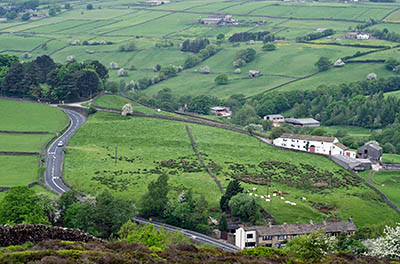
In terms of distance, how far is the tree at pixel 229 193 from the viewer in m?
94.0

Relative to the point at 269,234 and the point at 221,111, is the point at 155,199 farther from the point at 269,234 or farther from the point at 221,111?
the point at 221,111

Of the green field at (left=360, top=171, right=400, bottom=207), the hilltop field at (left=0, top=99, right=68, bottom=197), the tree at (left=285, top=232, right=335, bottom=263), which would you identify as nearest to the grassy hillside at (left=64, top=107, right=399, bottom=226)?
the green field at (left=360, top=171, right=400, bottom=207)

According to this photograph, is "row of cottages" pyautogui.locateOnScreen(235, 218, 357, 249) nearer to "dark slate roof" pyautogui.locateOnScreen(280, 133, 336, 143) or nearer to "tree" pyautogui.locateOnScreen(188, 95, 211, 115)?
"dark slate roof" pyautogui.locateOnScreen(280, 133, 336, 143)

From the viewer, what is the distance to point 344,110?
17638 centimetres

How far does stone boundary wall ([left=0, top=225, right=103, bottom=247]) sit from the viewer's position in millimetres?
57312

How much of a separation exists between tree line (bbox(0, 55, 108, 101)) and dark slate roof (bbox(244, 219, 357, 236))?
263 ft

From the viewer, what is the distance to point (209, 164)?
11169 cm

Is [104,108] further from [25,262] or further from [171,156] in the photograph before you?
[25,262]

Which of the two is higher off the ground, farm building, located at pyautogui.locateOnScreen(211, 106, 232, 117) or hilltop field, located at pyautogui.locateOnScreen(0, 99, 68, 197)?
hilltop field, located at pyautogui.locateOnScreen(0, 99, 68, 197)

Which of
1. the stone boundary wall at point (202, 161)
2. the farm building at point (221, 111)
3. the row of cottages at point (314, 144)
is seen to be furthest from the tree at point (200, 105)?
the row of cottages at point (314, 144)

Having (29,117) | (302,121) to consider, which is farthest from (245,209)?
(302,121)

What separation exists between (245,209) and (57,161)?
3592 centimetres

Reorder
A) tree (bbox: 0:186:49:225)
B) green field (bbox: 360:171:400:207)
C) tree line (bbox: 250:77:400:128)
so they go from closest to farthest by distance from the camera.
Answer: tree (bbox: 0:186:49:225), green field (bbox: 360:171:400:207), tree line (bbox: 250:77:400:128)

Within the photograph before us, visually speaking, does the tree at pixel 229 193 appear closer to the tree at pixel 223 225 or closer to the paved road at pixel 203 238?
the tree at pixel 223 225
